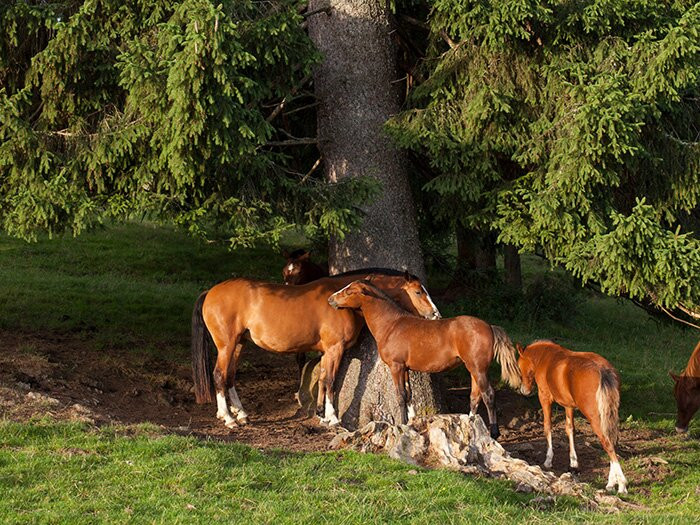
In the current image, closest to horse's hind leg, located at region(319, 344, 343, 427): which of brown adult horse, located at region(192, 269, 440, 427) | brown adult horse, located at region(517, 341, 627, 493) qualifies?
brown adult horse, located at region(192, 269, 440, 427)

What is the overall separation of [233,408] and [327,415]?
128 centimetres

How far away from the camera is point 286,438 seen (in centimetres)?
1029

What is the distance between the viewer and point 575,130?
10094 millimetres

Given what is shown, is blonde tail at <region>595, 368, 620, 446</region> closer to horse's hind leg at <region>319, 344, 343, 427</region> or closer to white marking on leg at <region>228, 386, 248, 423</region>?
horse's hind leg at <region>319, 344, 343, 427</region>

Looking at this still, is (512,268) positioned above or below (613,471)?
above

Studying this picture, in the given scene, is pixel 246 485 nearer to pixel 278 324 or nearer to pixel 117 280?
pixel 278 324

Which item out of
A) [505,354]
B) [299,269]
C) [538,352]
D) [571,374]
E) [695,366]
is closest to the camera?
[571,374]

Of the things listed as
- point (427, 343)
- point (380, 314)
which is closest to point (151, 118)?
point (380, 314)

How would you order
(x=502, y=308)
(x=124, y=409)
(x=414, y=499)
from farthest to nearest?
(x=502, y=308), (x=124, y=409), (x=414, y=499)

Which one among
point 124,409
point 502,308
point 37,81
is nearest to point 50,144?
point 37,81

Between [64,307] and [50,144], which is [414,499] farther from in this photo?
[64,307]

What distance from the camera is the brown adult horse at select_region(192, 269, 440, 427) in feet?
37.1

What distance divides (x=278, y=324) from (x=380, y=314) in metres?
1.39

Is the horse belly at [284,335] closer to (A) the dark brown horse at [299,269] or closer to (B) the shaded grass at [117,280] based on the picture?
(A) the dark brown horse at [299,269]
